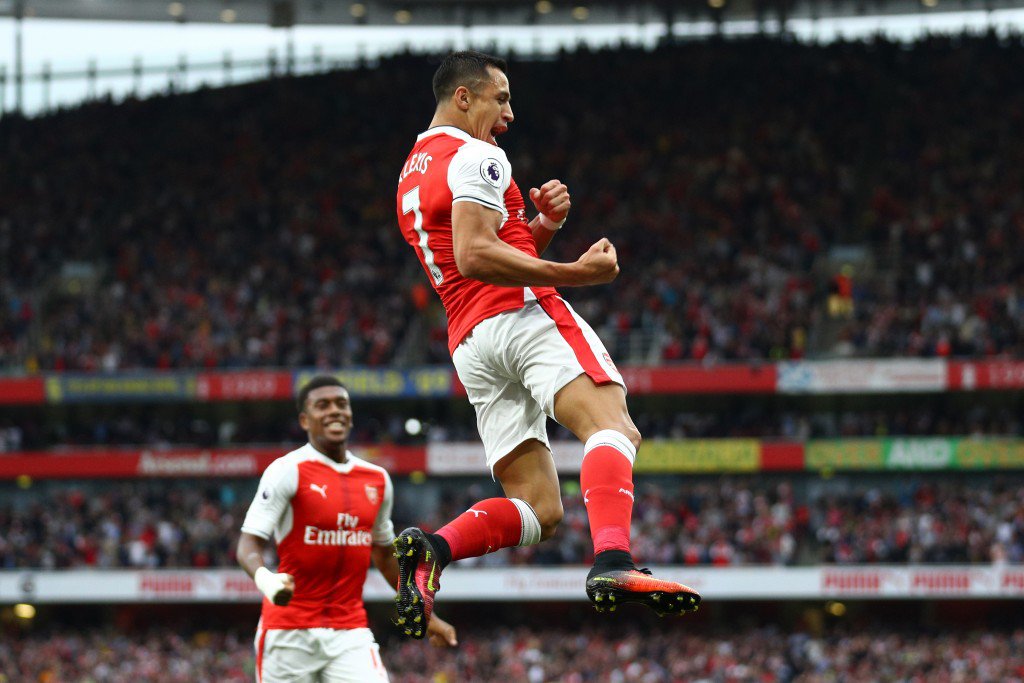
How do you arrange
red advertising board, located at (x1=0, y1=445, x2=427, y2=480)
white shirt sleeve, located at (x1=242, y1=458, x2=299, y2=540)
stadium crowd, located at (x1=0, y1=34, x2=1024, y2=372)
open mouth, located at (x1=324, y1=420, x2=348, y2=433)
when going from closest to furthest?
white shirt sleeve, located at (x1=242, y1=458, x2=299, y2=540)
open mouth, located at (x1=324, y1=420, x2=348, y2=433)
stadium crowd, located at (x1=0, y1=34, x2=1024, y2=372)
red advertising board, located at (x1=0, y1=445, x2=427, y2=480)

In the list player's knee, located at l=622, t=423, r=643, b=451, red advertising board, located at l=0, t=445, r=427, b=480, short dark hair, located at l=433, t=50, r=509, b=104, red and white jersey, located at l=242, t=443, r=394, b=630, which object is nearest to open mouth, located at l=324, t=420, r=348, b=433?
red and white jersey, located at l=242, t=443, r=394, b=630

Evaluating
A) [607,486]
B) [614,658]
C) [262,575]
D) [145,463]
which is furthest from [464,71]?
[145,463]

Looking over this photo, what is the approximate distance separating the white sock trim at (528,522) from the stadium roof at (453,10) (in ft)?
132

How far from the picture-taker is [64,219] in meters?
42.0

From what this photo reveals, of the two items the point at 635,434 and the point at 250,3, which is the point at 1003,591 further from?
the point at 250,3

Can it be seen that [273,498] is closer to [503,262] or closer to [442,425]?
[503,262]

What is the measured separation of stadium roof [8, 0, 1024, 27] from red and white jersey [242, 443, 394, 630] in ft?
126

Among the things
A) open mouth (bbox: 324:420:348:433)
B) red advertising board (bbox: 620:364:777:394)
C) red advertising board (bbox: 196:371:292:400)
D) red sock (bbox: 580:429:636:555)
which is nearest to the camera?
red sock (bbox: 580:429:636:555)

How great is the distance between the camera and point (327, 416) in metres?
9.25

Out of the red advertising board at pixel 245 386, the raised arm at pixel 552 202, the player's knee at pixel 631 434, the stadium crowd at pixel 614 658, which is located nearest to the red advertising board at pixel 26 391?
the red advertising board at pixel 245 386

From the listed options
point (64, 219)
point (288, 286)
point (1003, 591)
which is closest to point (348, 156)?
point (288, 286)

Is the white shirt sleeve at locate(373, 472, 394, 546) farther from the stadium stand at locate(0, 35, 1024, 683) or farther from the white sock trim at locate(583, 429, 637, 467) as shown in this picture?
the stadium stand at locate(0, 35, 1024, 683)

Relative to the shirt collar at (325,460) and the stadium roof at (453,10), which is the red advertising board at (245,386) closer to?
the stadium roof at (453,10)

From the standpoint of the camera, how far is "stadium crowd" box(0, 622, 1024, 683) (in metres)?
27.6
